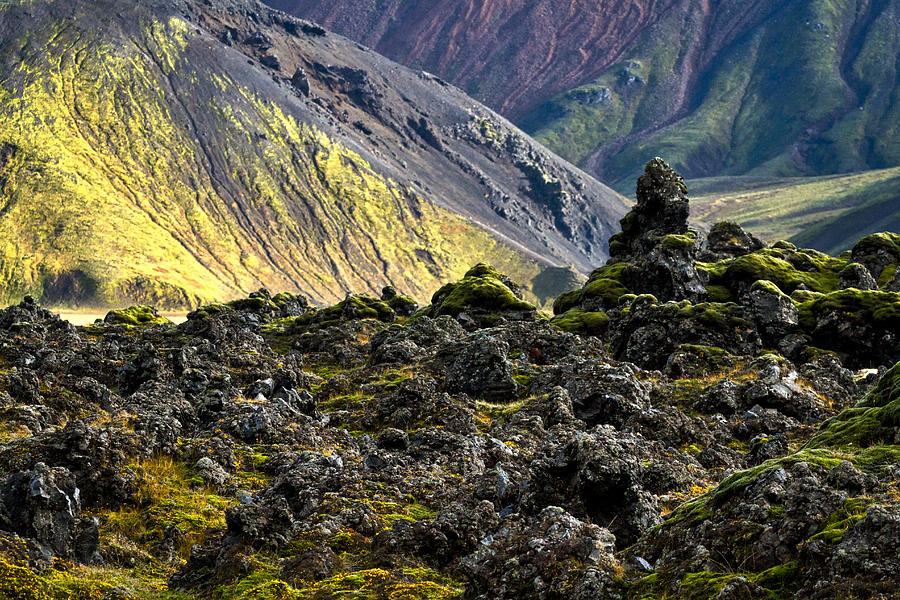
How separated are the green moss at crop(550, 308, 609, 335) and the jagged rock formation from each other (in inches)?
304

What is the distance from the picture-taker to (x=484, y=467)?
84.2 ft

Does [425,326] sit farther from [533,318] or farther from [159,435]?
[159,435]

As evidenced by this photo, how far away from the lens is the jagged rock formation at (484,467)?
557 inches

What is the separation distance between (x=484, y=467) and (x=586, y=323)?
3884 centimetres

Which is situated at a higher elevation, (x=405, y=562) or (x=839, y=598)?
(x=839, y=598)

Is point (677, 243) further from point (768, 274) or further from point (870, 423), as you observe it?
point (870, 423)

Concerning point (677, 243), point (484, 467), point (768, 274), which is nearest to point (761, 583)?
point (484, 467)

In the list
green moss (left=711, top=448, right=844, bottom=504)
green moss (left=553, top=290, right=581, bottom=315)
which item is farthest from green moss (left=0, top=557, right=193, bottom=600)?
green moss (left=553, top=290, right=581, bottom=315)

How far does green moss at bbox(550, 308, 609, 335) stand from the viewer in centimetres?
6272

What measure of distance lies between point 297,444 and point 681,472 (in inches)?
485

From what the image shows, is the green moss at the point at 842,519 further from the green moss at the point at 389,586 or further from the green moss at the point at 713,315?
the green moss at the point at 713,315

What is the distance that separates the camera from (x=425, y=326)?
6066 centimetres

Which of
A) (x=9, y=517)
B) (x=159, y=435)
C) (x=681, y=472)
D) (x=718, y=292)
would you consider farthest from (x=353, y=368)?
(x=9, y=517)

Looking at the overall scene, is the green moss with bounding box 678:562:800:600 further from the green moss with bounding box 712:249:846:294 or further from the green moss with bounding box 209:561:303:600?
the green moss with bounding box 712:249:846:294
